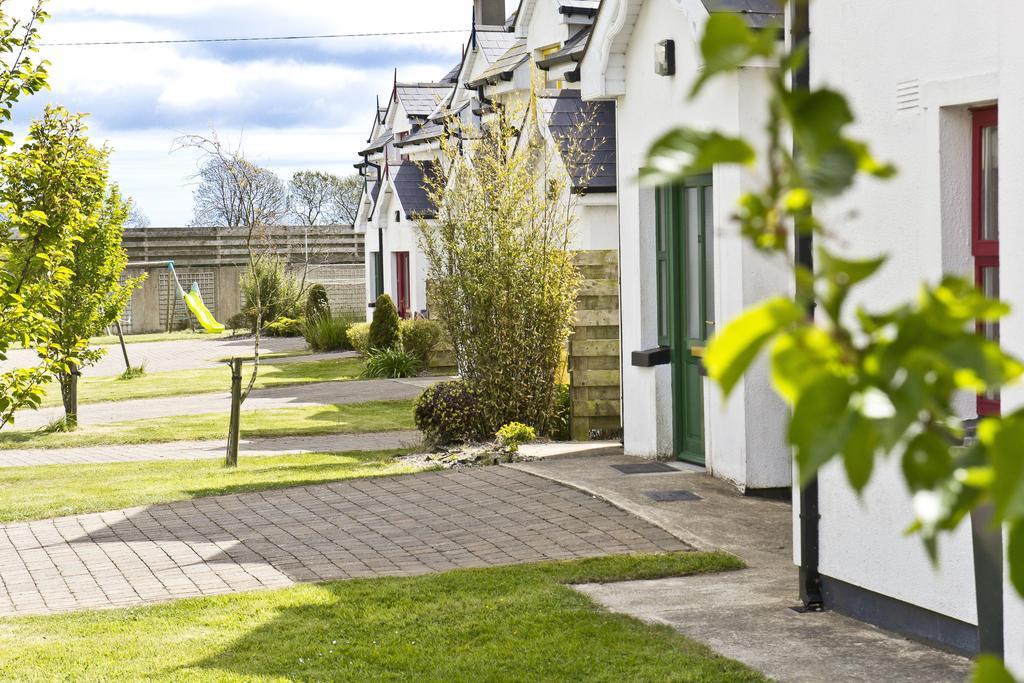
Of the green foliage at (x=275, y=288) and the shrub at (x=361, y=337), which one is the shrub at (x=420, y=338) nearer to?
the shrub at (x=361, y=337)

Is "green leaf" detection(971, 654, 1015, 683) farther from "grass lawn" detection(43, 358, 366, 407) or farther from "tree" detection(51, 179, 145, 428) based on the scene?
"grass lawn" detection(43, 358, 366, 407)

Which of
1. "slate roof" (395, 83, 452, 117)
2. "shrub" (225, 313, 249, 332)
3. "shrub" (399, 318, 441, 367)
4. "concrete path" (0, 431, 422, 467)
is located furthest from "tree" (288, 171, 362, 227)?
"concrete path" (0, 431, 422, 467)

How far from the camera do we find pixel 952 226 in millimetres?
6020

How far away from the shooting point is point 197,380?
2778cm

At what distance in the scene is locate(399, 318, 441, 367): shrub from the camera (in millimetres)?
26922

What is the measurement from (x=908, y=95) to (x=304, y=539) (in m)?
5.56

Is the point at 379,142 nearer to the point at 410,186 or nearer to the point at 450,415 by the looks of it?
the point at 410,186

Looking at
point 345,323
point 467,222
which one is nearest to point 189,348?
point 345,323

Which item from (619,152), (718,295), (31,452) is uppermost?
(619,152)

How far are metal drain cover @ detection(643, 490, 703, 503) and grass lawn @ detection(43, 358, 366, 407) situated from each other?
16027 millimetres

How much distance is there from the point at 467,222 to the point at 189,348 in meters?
26.4

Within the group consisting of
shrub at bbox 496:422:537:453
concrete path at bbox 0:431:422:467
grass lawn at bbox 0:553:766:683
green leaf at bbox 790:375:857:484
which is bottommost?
concrete path at bbox 0:431:422:467

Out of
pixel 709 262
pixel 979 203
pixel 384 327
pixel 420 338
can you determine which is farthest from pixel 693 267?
pixel 384 327

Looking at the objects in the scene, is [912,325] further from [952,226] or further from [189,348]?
[189,348]
